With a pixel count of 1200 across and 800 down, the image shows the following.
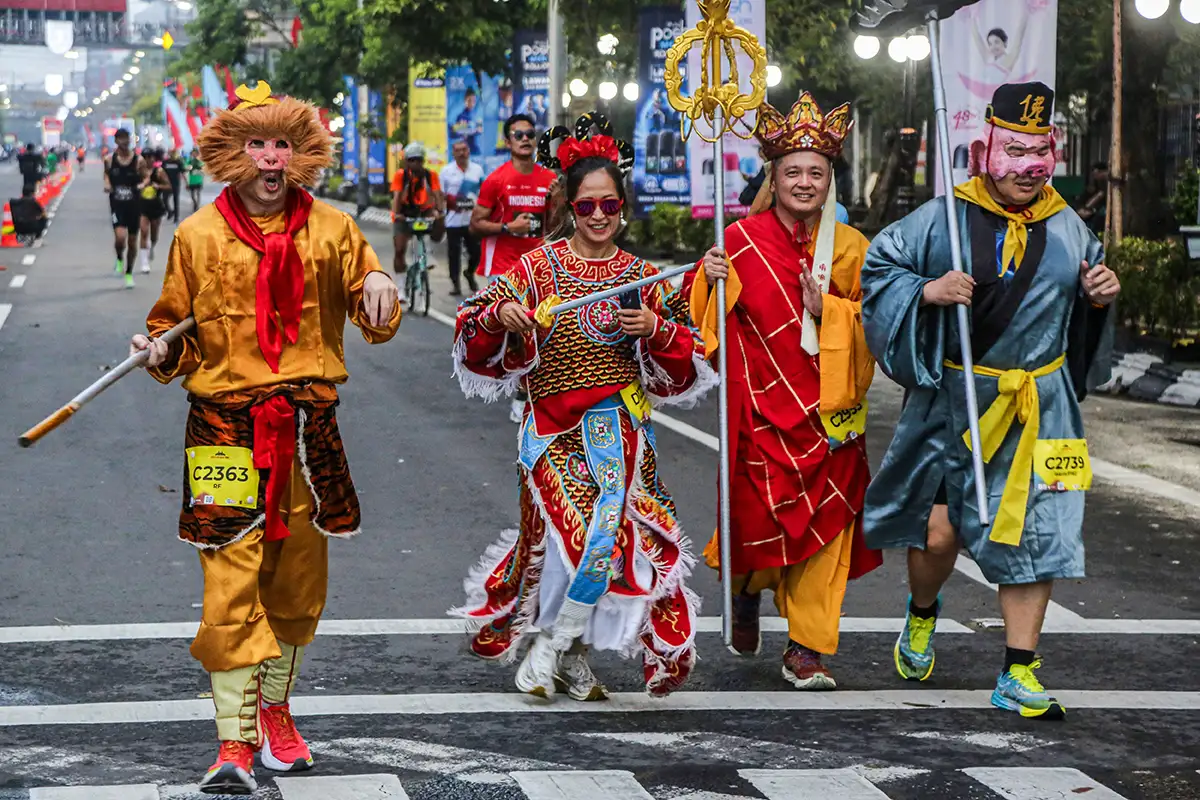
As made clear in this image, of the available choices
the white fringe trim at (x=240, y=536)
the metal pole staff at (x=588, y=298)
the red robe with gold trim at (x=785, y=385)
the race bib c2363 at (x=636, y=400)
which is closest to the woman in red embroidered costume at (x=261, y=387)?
the white fringe trim at (x=240, y=536)

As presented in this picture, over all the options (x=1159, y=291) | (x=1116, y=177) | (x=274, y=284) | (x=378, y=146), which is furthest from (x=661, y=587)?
(x=378, y=146)

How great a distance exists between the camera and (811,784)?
18.4ft

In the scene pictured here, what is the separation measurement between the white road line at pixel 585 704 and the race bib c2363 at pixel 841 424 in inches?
33.1

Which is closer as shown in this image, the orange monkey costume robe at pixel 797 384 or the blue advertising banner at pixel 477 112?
the orange monkey costume robe at pixel 797 384

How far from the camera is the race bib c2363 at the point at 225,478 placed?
18.3 feet

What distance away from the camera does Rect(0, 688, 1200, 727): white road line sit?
6.36 m

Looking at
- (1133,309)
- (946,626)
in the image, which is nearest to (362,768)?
(946,626)

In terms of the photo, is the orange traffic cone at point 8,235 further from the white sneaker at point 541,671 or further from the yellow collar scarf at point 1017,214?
the yellow collar scarf at point 1017,214

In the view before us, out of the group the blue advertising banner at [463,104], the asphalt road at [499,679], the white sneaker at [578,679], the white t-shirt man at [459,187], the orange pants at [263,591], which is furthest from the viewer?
the blue advertising banner at [463,104]

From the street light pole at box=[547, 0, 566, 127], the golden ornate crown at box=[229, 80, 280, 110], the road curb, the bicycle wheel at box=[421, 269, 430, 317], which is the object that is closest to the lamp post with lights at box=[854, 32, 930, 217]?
the bicycle wheel at box=[421, 269, 430, 317]

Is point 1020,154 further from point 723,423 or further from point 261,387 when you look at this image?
point 261,387

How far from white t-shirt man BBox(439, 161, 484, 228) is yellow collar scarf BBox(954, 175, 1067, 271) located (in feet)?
56.4

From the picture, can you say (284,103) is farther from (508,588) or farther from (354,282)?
(508,588)

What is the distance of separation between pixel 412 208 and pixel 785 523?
16.2 metres
